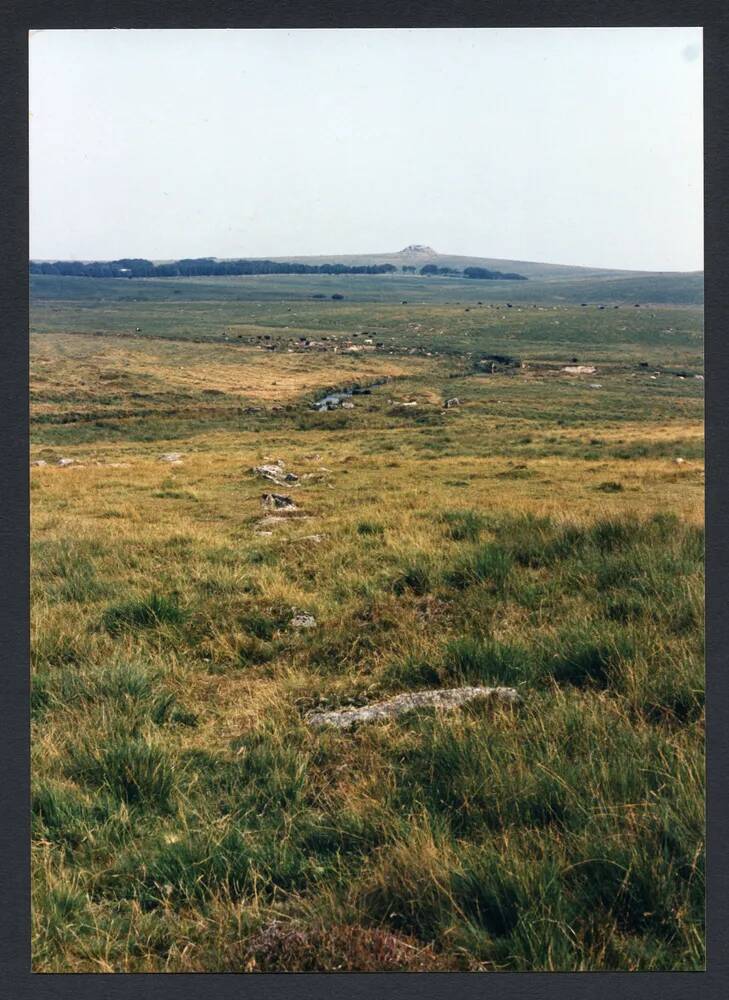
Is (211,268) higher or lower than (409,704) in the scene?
higher

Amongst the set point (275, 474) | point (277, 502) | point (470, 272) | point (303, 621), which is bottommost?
point (303, 621)

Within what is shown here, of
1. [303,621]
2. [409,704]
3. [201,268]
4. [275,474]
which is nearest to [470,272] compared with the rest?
[201,268]

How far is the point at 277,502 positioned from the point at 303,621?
6.18 m

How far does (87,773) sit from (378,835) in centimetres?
156

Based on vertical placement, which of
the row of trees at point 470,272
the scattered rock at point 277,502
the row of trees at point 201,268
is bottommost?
the scattered rock at point 277,502

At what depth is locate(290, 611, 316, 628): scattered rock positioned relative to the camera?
6.00 m

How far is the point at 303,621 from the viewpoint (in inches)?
240

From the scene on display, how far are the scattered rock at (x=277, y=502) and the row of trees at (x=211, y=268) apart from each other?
4.47m

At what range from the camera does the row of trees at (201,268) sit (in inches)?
966

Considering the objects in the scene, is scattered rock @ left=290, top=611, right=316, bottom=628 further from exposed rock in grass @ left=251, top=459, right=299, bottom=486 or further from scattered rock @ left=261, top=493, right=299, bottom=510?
exposed rock in grass @ left=251, top=459, right=299, bottom=486

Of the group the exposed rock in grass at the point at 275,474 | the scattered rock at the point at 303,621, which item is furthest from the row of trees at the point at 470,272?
the scattered rock at the point at 303,621

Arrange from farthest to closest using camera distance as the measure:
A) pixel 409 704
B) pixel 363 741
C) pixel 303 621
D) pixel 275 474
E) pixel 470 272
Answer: pixel 470 272, pixel 275 474, pixel 303 621, pixel 409 704, pixel 363 741

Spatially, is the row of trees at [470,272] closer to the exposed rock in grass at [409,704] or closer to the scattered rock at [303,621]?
the scattered rock at [303,621]

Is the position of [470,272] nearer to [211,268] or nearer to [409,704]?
[211,268]
